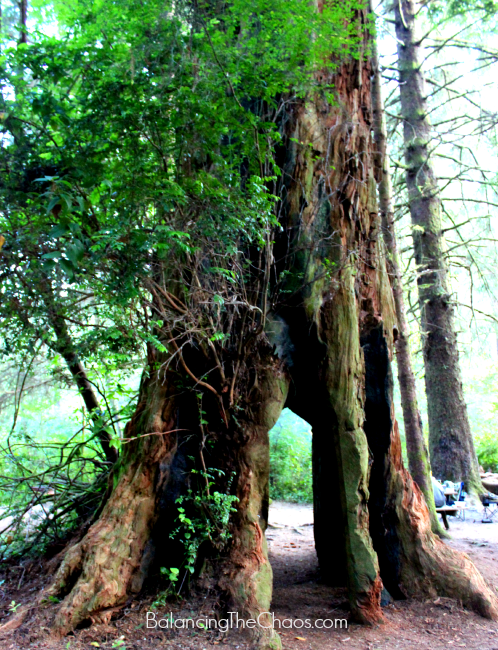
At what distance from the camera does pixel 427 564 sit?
474 centimetres

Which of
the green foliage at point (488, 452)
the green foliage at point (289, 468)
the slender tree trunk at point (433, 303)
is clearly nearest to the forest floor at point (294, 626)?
the slender tree trunk at point (433, 303)

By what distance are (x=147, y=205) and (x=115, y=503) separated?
2536mm

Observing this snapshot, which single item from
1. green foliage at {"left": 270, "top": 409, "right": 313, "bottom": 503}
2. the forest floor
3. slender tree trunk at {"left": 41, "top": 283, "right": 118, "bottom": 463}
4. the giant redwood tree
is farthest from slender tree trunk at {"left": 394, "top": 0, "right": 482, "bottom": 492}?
slender tree trunk at {"left": 41, "top": 283, "right": 118, "bottom": 463}

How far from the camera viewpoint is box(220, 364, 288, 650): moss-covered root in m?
3.70

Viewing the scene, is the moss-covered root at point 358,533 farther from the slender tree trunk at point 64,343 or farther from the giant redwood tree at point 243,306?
the slender tree trunk at point 64,343

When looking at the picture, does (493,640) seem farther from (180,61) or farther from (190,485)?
(180,61)

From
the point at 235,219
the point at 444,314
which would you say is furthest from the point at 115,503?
the point at 444,314

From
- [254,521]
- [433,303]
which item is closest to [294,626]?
[254,521]

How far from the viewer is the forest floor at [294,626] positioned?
335 cm

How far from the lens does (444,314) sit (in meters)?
10.2

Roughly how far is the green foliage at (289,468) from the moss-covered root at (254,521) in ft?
27.4

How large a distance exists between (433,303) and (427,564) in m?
6.67

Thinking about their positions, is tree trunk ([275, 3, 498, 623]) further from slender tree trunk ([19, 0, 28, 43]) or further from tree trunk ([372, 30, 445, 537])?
slender tree trunk ([19, 0, 28, 43])

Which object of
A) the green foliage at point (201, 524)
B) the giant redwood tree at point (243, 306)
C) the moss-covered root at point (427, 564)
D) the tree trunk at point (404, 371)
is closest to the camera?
the giant redwood tree at point (243, 306)
